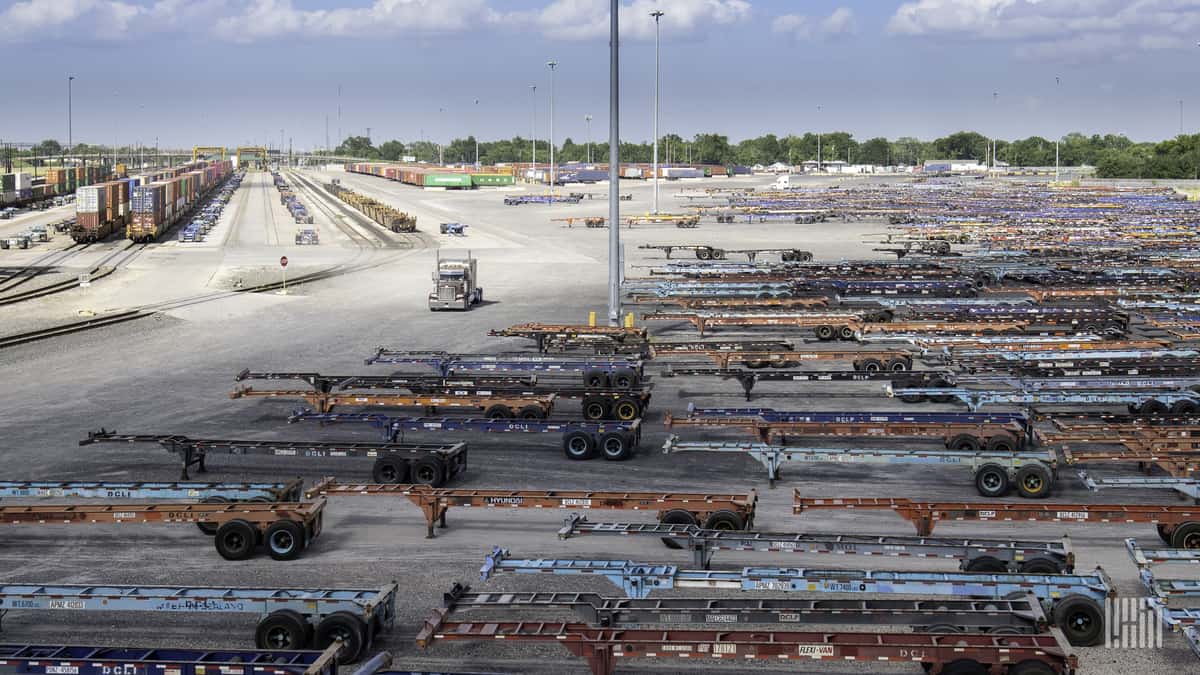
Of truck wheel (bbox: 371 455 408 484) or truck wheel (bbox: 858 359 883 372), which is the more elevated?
truck wheel (bbox: 858 359 883 372)

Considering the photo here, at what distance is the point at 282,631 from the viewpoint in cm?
1575

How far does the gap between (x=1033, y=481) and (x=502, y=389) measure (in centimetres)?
1318

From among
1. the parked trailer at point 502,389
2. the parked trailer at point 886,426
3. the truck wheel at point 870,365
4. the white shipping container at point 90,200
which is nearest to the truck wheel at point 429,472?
the parked trailer at point 886,426

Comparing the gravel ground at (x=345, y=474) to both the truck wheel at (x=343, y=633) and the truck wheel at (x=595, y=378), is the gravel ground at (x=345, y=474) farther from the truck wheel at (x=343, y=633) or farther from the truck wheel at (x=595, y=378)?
the truck wheel at (x=595, y=378)

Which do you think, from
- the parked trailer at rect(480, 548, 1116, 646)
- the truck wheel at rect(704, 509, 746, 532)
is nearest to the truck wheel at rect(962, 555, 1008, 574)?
the parked trailer at rect(480, 548, 1116, 646)

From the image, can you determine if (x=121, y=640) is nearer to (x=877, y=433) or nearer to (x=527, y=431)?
(x=527, y=431)

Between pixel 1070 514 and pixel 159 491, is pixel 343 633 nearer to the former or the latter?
pixel 159 491

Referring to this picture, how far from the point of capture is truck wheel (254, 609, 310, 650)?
615 inches

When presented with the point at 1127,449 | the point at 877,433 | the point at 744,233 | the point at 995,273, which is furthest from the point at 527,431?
the point at 744,233

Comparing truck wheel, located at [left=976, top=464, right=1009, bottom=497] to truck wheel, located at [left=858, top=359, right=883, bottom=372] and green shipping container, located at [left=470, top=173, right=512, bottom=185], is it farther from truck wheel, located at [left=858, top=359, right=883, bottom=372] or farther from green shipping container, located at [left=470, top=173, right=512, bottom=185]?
green shipping container, located at [left=470, top=173, right=512, bottom=185]

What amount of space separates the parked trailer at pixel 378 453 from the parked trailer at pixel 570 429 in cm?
164

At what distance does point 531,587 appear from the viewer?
60.1 feet

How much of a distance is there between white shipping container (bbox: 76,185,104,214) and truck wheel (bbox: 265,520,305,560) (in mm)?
72140

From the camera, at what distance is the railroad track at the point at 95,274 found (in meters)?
54.3
